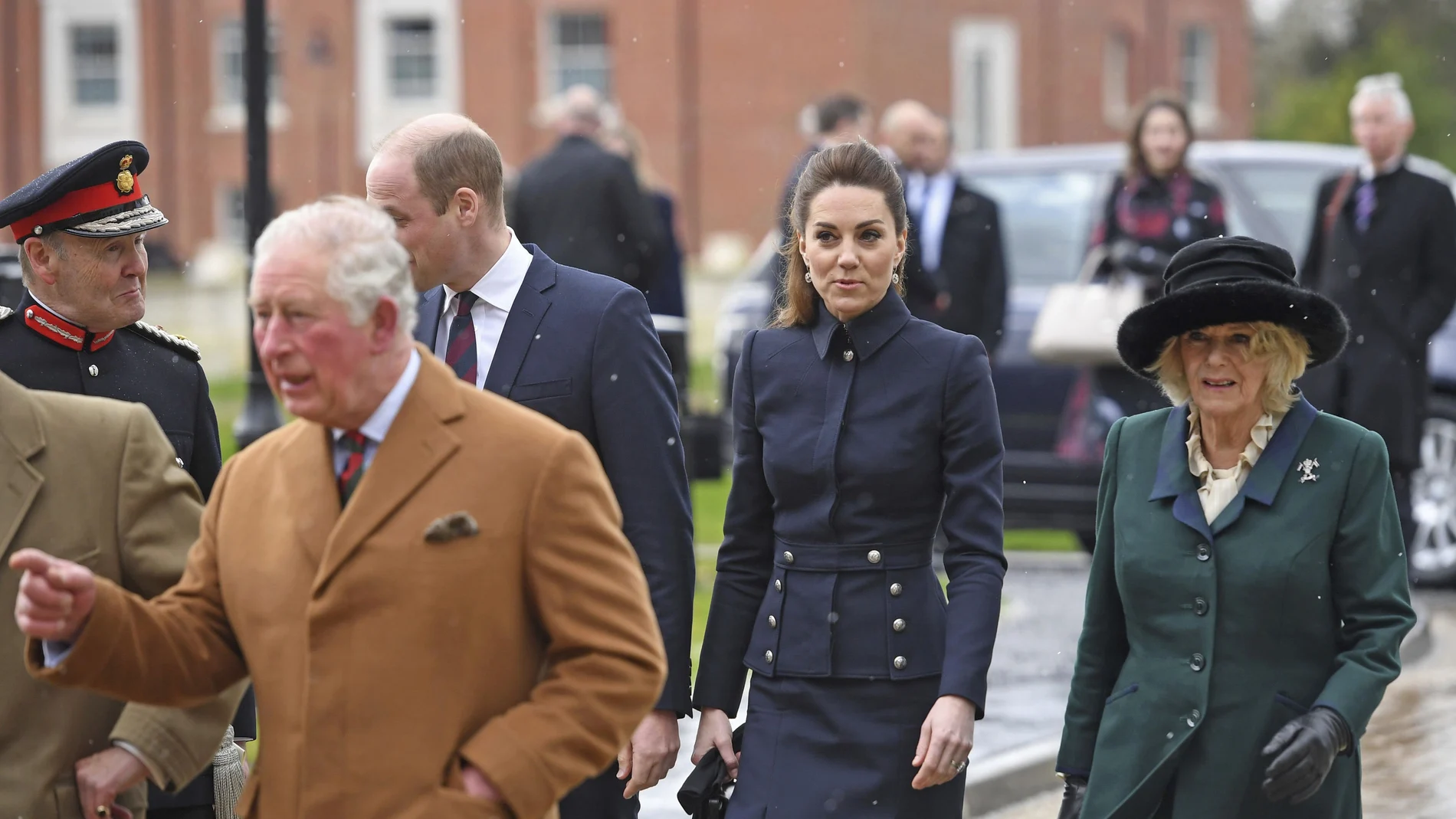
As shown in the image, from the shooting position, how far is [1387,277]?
31.3ft

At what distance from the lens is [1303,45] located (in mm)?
60562

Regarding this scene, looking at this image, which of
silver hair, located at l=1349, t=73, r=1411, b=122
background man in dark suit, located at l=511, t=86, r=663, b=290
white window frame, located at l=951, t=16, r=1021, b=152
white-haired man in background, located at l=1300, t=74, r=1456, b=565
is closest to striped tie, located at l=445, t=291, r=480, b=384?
white-haired man in background, located at l=1300, t=74, r=1456, b=565

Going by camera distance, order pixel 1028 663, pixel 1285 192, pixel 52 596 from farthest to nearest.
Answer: pixel 1285 192 → pixel 1028 663 → pixel 52 596

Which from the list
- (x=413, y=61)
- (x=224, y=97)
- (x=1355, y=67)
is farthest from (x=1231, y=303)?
(x=1355, y=67)

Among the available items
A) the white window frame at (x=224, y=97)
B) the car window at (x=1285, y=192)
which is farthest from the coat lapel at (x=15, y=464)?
the white window frame at (x=224, y=97)

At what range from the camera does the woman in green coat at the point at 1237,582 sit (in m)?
4.22

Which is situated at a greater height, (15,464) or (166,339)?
(166,339)

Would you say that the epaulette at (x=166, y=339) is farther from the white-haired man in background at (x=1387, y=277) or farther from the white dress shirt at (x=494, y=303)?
Answer: the white-haired man in background at (x=1387, y=277)

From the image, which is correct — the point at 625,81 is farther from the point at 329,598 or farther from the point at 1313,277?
the point at 329,598

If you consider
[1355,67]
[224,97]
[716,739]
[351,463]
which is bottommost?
[716,739]

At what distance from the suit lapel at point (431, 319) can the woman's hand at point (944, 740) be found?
136 centimetres

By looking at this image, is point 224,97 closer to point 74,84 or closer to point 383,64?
point 74,84

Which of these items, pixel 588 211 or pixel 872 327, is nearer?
pixel 872 327

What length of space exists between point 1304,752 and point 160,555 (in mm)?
2209
